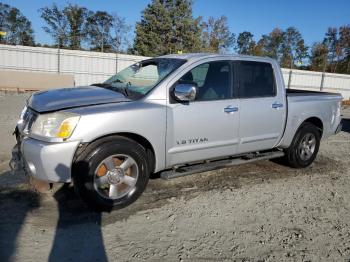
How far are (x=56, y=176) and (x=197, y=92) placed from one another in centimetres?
198

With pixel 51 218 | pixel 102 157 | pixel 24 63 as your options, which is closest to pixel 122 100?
pixel 102 157

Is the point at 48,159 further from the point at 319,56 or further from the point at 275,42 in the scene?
the point at 275,42

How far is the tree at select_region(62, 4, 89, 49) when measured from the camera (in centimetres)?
4459

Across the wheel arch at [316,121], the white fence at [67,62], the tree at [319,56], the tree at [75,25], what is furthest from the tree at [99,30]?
the wheel arch at [316,121]

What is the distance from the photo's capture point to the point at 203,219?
386cm

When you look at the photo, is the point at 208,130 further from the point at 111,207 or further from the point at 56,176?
the point at 56,176

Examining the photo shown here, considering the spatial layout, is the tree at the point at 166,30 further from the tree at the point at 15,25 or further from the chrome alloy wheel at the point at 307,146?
the chrome alloy wheel at the point at 307,146

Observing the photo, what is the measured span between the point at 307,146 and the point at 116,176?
3630mm

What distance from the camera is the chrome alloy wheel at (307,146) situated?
5.88 m

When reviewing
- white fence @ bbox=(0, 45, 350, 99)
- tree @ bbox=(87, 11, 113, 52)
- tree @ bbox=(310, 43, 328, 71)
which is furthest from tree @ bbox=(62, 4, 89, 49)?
tree @ bbox=(310, 43, 328, 71)

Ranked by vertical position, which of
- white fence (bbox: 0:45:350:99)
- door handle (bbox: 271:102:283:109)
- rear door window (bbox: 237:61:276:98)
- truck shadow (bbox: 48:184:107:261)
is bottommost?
truck shadow (bbox: 48:184:107:261)

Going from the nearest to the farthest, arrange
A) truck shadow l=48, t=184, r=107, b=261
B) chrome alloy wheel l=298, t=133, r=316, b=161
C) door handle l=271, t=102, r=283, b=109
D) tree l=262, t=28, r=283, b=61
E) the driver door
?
1. truck shadow l=48, t=184, r=107, b=261
2. the driver door
3. door handle l=271, t=102, r=283, b=109
4. chrome alloy wheel l=298, t=133, r=316, b=161
5. tree l=262, t=28, r=283, b=61

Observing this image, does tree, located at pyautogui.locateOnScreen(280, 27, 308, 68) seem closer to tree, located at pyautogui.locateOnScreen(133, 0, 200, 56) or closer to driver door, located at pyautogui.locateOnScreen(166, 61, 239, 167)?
tree, located at pyautogui.locateOnScreen(133, 0, 200, 56)

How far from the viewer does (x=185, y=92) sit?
4.05 metres
